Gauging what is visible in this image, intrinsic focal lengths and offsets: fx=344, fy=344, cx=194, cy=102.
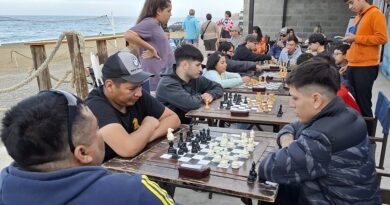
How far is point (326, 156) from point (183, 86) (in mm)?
2030

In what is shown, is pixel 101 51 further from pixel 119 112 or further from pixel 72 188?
pixel 72 188

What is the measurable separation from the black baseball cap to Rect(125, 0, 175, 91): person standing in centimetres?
159

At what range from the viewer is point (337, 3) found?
40.2ft

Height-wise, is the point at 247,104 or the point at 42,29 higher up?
the point at 247,104

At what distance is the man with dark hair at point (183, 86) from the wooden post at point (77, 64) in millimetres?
1822

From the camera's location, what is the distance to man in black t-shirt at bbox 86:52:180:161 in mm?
2199

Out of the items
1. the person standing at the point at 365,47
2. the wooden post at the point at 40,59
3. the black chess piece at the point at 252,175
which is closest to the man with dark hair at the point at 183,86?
the black chess piece at the point at 252,175

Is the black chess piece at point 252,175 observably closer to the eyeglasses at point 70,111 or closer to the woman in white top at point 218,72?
the eyeglasses at point 70,111

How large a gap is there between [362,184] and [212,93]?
7.13 ft

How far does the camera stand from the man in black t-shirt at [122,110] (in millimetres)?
2199

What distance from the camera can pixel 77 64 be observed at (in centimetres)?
475

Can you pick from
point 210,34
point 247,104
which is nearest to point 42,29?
point 210,34

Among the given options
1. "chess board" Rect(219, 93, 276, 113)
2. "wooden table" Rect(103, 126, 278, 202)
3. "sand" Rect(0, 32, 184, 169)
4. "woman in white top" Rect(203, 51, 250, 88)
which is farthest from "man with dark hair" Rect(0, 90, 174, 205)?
"sand" Rect(0, 32, 184, 169)

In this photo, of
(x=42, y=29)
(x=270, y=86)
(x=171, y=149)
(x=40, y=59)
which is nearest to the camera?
(x=171, y=149)
